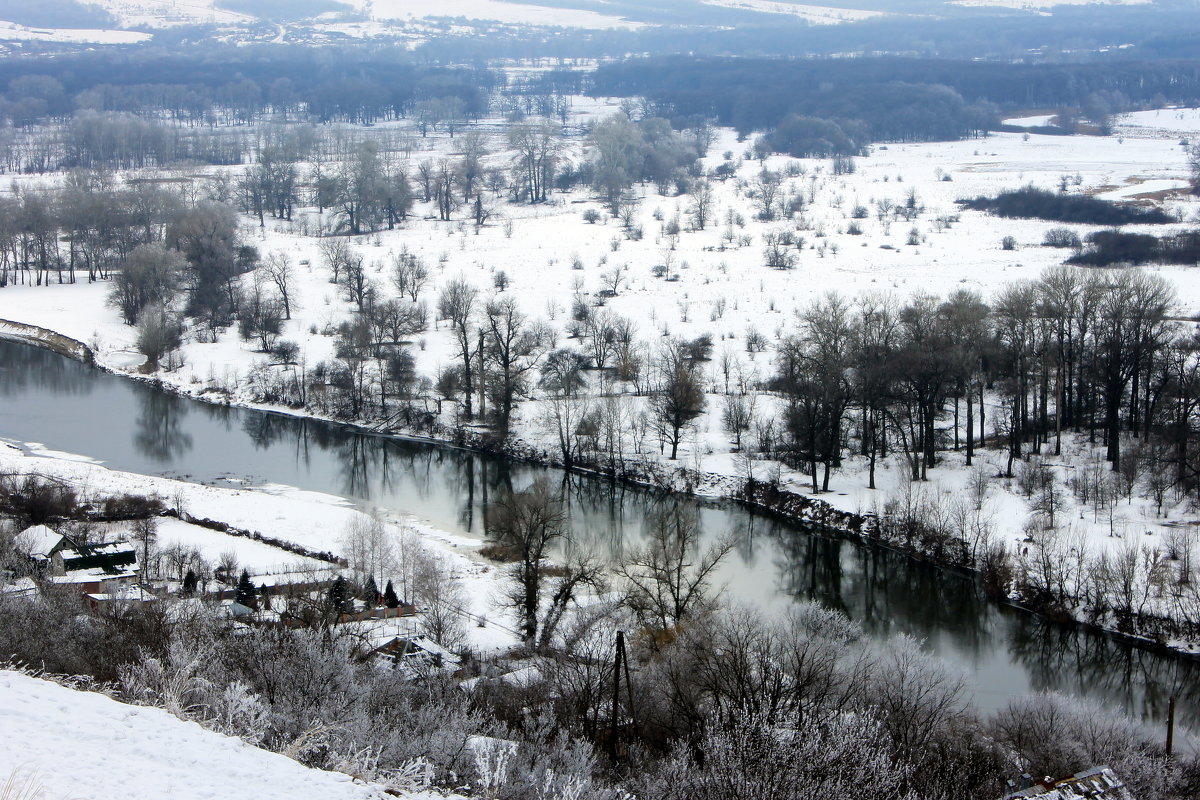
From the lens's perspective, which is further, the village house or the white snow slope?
the village house

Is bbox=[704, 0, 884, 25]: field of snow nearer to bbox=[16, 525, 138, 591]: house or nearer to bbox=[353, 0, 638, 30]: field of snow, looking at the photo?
bbox=[353, 0, 638, 30]: field of snow

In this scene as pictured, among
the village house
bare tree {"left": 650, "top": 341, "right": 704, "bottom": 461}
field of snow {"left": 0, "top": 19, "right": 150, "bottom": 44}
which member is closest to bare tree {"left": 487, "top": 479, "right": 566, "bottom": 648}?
bare tree {"left": 650, "top": 341, "right": 704, "bottom": 461}

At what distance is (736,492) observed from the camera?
967 inches

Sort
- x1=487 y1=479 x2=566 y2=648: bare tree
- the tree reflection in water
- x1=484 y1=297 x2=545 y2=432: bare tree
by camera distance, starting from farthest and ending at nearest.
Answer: x1=484 y1=297 x2=545 y2=432: bare tree → the tree reflection in water → x1=487 y1=479 x2=566 y2=648: bare tree

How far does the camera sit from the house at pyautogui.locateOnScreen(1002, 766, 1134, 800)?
1058 cm

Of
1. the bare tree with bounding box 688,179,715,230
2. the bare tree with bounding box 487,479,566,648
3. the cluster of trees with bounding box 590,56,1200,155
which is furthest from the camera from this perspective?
the cluster of trees with bounding box 590,56,1200,155

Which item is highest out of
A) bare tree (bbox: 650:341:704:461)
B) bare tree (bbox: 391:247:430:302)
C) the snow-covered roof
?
bare tree (bbox: 391:247:430:302)

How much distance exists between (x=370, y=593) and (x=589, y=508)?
769cm

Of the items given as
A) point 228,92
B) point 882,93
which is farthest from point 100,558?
point 228,92

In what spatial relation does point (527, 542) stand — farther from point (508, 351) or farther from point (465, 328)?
point (465, 328)

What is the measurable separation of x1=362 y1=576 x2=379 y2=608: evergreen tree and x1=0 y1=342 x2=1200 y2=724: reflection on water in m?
4.85

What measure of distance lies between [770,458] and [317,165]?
132 feet

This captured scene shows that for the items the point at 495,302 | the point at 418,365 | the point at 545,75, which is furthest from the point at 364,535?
the point at 545,75

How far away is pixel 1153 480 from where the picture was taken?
832 inches
